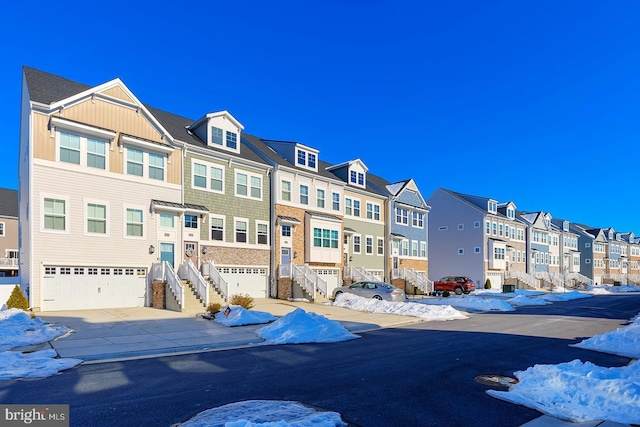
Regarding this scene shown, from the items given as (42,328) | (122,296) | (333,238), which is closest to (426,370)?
(42,328)

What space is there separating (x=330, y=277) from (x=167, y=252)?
1310cm

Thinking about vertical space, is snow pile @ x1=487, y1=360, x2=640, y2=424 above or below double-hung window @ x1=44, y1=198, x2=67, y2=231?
below

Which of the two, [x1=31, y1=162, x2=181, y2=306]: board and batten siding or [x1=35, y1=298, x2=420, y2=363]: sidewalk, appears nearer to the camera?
[x1=35, y1=298, x2=420, y2=363]: sidewalk

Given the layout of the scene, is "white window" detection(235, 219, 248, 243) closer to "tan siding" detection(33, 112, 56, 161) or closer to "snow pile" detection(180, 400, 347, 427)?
"tan siding" detection(33, 112, 56, 161)

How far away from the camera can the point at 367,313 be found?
70.5 ft

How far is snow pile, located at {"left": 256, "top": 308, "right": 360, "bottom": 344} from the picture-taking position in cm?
1320

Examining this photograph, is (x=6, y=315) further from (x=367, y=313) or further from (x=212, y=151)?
(x=367, y=313)

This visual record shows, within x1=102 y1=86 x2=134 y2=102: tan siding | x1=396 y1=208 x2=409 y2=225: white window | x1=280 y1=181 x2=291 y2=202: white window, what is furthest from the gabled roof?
x1=396 y1=208 x2=409 y2=225: white window

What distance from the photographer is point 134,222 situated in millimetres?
21328

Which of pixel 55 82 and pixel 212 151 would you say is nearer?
pixel 55 82

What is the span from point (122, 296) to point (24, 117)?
1095 cm

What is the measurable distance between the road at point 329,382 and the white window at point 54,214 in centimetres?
1156

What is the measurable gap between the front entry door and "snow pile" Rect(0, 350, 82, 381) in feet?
38.9

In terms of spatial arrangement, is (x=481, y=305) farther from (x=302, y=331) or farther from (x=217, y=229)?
(x=217, y=229)
